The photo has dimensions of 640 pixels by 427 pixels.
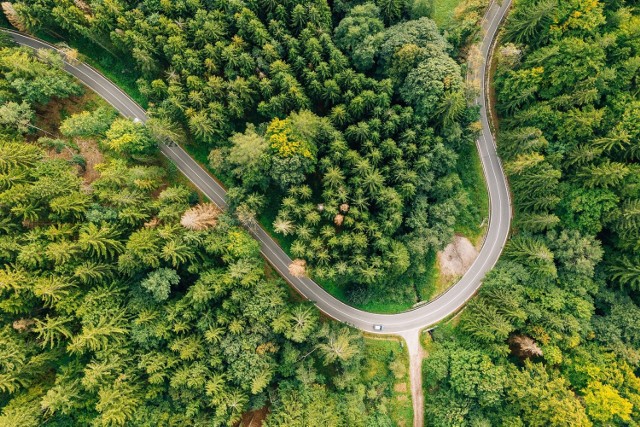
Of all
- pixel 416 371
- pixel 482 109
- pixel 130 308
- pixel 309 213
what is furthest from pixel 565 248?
pixel 130 308

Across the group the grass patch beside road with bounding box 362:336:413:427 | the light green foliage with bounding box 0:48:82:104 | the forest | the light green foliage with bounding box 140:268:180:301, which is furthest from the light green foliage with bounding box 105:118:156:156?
the grass patch beside road with bounding box 362:336:413:427

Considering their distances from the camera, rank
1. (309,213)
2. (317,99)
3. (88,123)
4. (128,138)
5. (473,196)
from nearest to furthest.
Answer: (309,213), (128,138), (317,99), (88,123), (473,196)

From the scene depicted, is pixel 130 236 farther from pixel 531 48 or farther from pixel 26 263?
pixel 531 48

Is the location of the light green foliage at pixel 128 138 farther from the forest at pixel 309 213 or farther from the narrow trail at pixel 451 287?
the narrow trail at pixel 451 287

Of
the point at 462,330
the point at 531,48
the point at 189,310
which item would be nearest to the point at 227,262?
the point at 189,310

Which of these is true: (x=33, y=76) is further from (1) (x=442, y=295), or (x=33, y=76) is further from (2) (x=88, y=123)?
(1) (x=442, y=295)

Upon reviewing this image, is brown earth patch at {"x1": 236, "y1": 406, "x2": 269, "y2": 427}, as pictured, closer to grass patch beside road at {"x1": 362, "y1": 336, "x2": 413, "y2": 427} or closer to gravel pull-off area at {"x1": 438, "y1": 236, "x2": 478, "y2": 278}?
grass patch beside road at {"x1": 362, "y1": 336, "x2": 413, "y2": 427}

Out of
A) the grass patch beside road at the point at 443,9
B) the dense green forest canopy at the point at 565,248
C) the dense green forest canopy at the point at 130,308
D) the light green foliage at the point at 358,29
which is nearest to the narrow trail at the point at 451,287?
the dense green forest canopy at the point at 565,248
